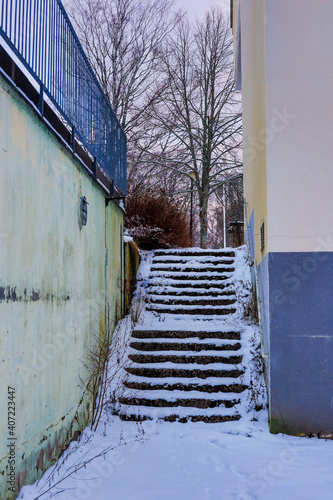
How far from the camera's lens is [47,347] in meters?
3.63

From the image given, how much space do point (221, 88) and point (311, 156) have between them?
1204 cm

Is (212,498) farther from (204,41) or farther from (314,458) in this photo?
(204,41)

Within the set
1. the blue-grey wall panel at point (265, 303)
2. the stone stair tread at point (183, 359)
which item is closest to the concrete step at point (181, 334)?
the stone stair tread at point (183, 359)

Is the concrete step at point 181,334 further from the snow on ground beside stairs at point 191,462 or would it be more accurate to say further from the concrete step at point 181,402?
the concrete step at point 181,402

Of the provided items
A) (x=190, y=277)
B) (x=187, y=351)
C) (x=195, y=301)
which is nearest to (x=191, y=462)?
(x=187, y=351)

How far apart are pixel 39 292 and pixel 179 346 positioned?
10.9 ft

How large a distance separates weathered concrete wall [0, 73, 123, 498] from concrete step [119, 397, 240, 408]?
59 centimetres

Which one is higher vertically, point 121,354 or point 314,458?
point 121,354

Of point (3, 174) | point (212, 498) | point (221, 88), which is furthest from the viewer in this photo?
point (221, 88)

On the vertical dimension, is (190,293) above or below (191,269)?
below

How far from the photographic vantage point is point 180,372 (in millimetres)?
5961

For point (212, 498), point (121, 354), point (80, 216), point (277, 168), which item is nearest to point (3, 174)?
point (80, 216)

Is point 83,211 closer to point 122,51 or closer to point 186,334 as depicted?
point 186,334

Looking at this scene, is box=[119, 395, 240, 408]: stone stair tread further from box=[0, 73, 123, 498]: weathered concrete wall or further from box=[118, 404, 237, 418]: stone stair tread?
box=[0, 73, 123, 498]: weathered concrete wall
